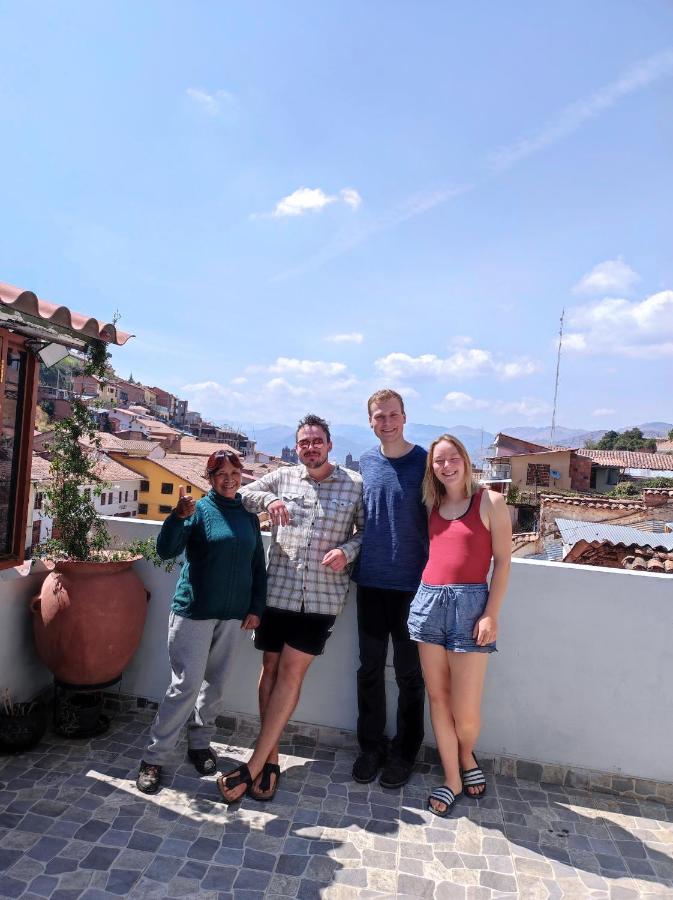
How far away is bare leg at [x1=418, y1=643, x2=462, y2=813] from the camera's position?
8.58ft

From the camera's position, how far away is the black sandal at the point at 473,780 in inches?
106

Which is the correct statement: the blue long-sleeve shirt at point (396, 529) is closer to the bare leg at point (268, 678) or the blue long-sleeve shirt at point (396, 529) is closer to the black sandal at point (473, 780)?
the bare leg at point (268, 678)

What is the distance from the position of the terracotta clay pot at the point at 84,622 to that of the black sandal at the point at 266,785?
38.2 inches

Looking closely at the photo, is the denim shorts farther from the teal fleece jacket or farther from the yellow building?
the yellow building

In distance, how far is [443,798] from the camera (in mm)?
2586

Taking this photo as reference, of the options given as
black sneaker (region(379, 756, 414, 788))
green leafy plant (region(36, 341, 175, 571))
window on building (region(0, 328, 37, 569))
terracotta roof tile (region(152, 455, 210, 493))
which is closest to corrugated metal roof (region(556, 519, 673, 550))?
black sneaker (region(379, 756, 414, 788))

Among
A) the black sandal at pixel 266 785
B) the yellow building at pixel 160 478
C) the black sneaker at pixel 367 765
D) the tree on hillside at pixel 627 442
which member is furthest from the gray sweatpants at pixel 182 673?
the tree on hillside at pixel 627 442

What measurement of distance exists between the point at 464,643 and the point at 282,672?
2.85 ft

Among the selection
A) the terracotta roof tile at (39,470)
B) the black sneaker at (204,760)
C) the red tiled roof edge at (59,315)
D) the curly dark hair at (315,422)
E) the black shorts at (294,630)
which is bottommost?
the black sneaker at (204,760)

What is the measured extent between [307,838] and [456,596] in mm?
1158

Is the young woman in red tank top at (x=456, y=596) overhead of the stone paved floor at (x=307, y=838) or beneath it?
overhead

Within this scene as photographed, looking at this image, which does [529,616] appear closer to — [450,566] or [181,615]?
[450,566]

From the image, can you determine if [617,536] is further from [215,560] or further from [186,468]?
[186,468]

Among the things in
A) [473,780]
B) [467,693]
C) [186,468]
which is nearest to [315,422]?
[467,693]
